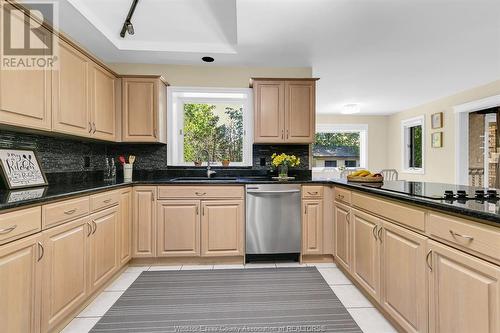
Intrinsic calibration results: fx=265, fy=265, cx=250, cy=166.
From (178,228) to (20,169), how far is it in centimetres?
145

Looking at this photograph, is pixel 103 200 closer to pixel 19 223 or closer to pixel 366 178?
pixel 19 223

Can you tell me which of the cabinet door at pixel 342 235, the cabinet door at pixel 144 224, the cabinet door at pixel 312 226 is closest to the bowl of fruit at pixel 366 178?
the cabinet door at pixel 342 235

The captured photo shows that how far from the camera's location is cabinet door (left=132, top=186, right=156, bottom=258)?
2.85 m

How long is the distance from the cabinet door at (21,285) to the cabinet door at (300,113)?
8.60 feet

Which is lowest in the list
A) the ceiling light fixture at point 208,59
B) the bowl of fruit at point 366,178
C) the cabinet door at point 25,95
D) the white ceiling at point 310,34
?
the bowl of fruit at point 366,178

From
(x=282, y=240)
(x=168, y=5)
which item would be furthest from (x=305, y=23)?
(x=282, y=240)

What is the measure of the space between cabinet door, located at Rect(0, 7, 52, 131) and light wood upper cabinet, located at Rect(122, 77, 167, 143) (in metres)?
1.15

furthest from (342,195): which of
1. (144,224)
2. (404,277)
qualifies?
(144,224)

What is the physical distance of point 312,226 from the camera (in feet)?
9.75

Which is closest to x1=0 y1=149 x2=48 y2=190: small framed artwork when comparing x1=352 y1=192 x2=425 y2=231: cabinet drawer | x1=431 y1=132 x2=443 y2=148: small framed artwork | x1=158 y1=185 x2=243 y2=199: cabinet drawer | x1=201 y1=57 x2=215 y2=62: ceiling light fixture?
x1=158 y1=185 x2=243 y2=199: cabinet drawer

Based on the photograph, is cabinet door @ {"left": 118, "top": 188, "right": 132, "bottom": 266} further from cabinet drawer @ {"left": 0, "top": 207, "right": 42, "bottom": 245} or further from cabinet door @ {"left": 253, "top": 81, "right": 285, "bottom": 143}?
cabinet door @ {"left": 253, "top": 81, "right": 285, "bottom": 143}

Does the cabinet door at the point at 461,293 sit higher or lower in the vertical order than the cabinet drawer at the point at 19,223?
lower

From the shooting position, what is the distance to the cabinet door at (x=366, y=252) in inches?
76.0

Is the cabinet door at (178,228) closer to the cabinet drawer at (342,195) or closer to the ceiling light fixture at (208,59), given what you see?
the cabinet drawer at (342,195)
